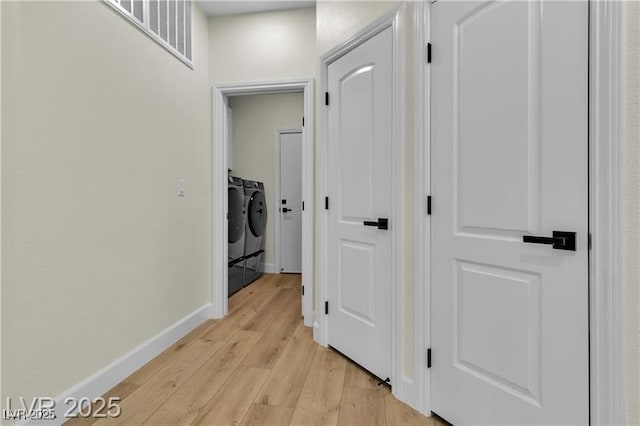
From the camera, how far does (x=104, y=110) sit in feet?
6.02

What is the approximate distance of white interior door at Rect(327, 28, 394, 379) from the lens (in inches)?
76.0

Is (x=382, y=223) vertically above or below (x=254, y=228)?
above

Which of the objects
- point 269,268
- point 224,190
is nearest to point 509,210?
point 224,190

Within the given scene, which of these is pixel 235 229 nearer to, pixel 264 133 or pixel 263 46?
pixel 264 133

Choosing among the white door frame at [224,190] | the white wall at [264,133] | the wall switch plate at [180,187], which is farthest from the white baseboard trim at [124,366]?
the white wall at [264,133]

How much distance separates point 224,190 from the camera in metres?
3.09

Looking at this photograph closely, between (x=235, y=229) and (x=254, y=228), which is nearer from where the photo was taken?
(x=235, y=229)

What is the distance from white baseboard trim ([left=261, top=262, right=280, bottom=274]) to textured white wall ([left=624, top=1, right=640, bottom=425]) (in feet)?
14.2

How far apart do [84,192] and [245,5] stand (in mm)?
2110

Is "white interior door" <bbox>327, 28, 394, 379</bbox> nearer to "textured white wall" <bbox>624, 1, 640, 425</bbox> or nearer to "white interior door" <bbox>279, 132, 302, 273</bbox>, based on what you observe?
"textured white wall" <bbox>624, 1, 640, 425</bbox>

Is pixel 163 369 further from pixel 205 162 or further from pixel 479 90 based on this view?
pixel 479 90

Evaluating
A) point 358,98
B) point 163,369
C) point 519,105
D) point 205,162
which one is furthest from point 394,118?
point 163,369

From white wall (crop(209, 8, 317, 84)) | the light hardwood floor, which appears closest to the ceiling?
white wall (crop(209, 8, 317, 84))

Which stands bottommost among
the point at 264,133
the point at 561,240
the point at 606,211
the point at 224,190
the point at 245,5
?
the point at 561,240
